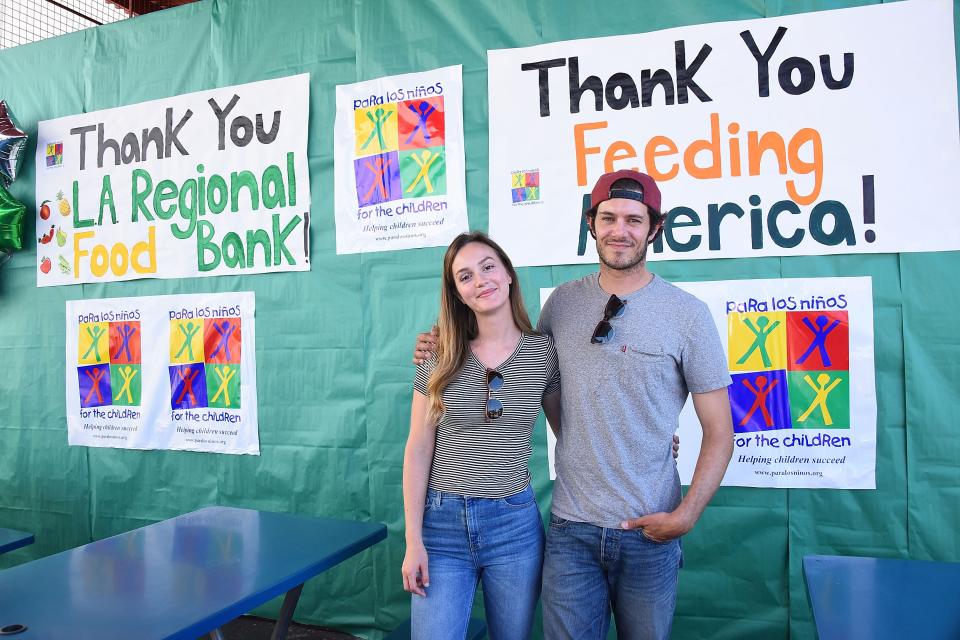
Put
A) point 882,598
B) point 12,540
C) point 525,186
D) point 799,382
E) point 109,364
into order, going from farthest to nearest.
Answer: point 109,364 < point 525,186 < point 799,382 < point 12,540 < point 882,598

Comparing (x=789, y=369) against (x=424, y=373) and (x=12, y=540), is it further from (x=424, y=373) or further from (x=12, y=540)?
(x=12, y=540)

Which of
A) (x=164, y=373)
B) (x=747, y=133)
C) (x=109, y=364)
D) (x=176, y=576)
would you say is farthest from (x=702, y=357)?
(x=109, y=364)

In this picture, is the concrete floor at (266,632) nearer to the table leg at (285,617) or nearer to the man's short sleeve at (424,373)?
the table leg at (285,617)

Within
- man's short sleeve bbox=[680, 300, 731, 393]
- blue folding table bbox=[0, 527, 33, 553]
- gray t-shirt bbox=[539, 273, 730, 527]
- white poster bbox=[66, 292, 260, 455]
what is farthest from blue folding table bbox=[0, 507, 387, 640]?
man's short sleeve bbox=[680, 300, 731, 393]

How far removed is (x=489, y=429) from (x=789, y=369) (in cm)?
117

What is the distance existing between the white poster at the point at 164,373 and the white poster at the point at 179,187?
0.16 m

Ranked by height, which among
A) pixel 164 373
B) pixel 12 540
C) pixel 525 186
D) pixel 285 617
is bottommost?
pixel 285 617

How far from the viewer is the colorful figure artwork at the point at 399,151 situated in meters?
2.49

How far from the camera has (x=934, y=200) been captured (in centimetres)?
198

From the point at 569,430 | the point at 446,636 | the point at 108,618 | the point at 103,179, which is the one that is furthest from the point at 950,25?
the point at 103,179

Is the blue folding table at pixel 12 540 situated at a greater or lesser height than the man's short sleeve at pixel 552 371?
lesser

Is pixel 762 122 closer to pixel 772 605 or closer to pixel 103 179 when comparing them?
pixel 772 605

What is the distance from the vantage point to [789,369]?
83.0 inches

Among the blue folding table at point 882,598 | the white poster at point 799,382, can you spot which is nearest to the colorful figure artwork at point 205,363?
the white poster at point 799,382
